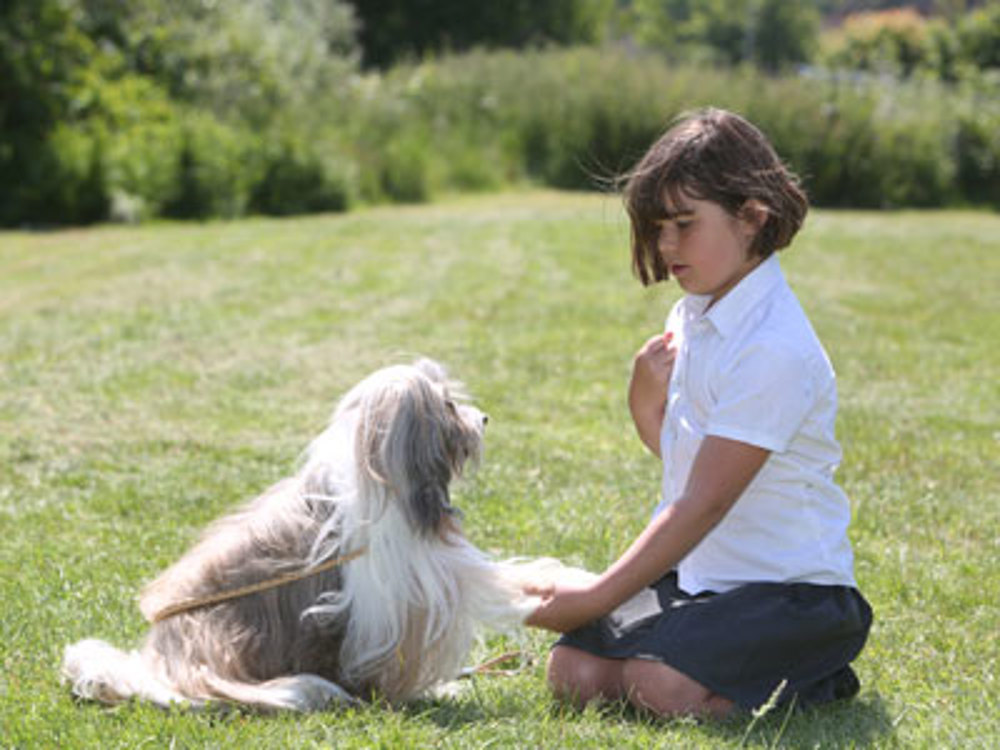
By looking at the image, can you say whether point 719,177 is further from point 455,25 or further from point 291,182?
point 455,25

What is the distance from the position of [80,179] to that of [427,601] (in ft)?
42.1

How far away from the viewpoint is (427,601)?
3383 millimetres

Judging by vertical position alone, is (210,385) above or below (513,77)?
below

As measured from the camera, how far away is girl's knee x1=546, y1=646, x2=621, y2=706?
11.5ft

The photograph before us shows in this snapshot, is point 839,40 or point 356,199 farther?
point 839,40

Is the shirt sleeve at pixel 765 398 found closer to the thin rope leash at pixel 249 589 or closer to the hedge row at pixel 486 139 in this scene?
the thin rope leash at pixel 249 589

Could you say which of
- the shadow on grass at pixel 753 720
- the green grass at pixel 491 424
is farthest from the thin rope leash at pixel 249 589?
the shadow on grass at pixel 753 720

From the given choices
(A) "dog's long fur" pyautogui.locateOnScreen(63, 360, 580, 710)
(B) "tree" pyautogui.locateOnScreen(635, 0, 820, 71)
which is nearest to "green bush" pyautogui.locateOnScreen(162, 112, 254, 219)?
(A) "dog's long fur" pyautogui.locateOnScreen(63, 360, 580, 710)

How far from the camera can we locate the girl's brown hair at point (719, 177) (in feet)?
10.9

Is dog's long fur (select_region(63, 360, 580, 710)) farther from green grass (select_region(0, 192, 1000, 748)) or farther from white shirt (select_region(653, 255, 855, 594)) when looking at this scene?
white shirt (select_region(653, 255, 855, 594))

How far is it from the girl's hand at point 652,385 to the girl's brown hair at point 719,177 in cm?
47

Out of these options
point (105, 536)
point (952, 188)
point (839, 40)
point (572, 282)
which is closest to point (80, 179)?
point (572, 282)

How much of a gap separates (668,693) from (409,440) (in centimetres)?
95

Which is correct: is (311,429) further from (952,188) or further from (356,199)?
(952,188)
